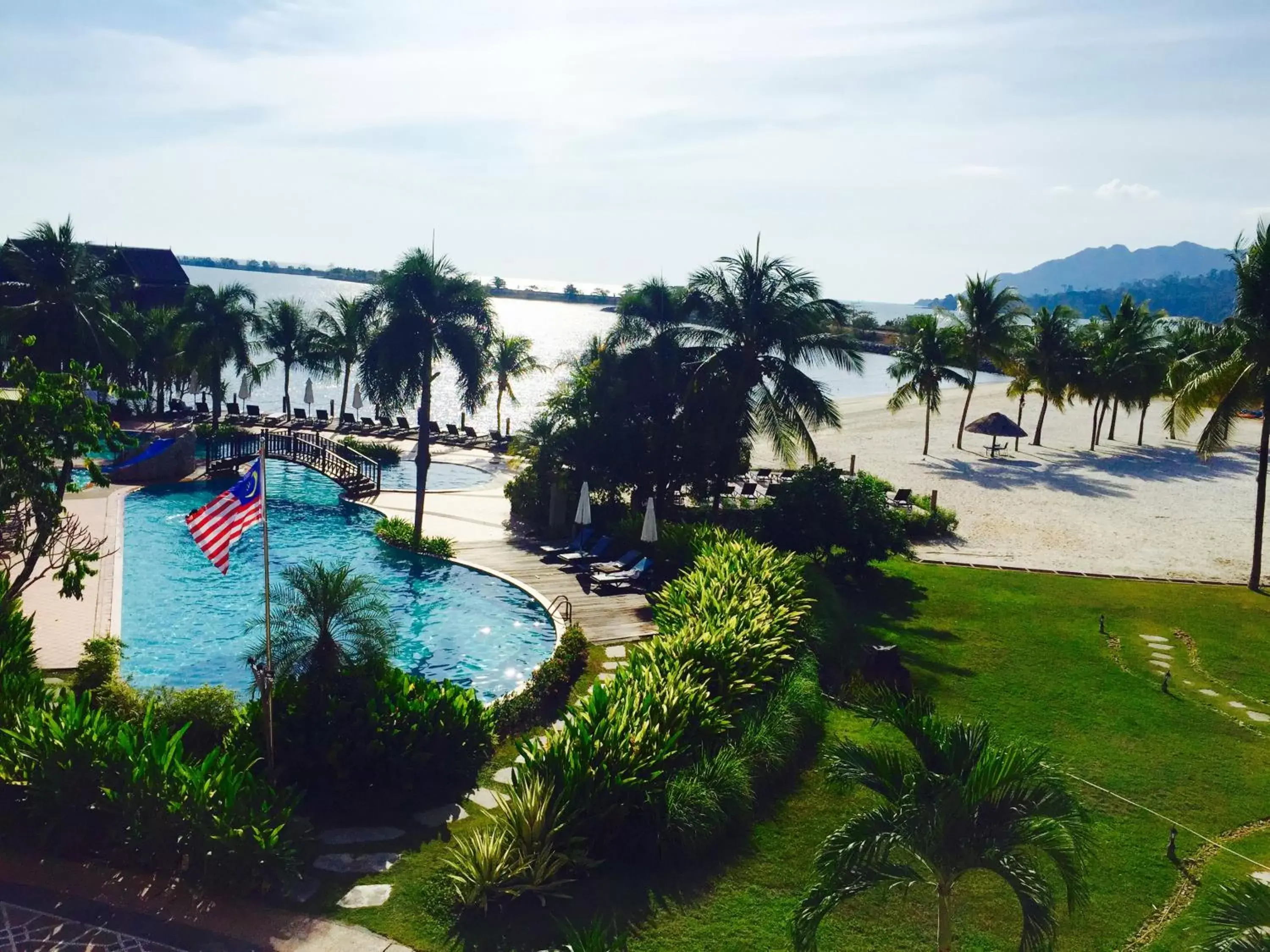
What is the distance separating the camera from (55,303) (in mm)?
30016

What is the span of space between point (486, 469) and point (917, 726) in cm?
3235

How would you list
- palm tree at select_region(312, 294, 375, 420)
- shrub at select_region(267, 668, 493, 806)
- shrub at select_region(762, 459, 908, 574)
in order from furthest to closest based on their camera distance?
palm tree at select_region(312, 294, 375, 420) → shrub at select_region(762, 459, 908, 574) → shrub at select_region(267, 668, 493, 806)

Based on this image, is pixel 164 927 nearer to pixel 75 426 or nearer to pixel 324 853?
pixel 324 853

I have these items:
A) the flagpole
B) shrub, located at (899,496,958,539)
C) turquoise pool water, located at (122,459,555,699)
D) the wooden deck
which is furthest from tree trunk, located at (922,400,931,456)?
the flagpole

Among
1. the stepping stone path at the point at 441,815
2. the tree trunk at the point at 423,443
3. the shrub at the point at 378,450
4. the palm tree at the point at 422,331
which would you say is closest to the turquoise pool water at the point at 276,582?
the tree trunk at the point at 423,443

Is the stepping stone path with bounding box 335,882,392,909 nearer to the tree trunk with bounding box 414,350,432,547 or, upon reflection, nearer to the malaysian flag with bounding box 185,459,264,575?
the malaysian flag with bounding box 185,459,264,575

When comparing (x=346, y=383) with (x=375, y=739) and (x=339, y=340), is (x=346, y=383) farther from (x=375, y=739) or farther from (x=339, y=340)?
(x=375, y=739)

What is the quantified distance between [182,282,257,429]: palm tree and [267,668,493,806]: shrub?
32484 mm

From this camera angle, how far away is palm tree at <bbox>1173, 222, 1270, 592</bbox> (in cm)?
2212

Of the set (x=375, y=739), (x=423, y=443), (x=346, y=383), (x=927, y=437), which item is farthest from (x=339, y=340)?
(x=375, y=739)

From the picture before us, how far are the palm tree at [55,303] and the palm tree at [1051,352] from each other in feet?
136

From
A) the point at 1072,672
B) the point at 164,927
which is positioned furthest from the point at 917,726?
the point at 1072,672

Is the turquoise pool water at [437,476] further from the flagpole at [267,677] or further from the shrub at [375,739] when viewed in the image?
the flagpole at [267,677]

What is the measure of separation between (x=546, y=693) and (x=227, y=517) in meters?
5.74
